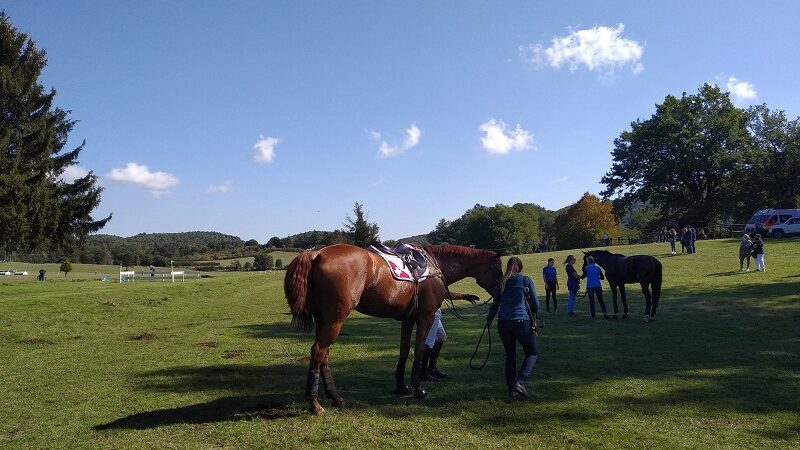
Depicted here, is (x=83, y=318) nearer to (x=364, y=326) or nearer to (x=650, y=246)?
(x=364, y=326)

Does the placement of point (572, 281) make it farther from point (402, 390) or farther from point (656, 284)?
point (402, 390)

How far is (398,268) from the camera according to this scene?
7402 mm


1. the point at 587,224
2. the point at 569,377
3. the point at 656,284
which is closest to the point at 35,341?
the point at 569,377

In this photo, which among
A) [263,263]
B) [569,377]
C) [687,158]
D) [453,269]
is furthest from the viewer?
[263,263]

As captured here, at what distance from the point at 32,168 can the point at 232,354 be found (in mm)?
19802

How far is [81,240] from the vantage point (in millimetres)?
27312

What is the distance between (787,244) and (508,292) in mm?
35948

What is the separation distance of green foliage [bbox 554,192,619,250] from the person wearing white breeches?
249 ft

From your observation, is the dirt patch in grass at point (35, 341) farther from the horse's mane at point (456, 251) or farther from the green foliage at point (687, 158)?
the green foliage at point (687, 158)

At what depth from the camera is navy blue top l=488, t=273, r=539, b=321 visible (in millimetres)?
7242

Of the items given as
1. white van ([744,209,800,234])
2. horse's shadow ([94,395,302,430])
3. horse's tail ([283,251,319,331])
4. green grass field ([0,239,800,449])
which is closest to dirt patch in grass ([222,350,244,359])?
green grass field ([0,239,800,449])

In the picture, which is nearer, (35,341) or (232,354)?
(232,354)

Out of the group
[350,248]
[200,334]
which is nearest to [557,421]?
[350,248]

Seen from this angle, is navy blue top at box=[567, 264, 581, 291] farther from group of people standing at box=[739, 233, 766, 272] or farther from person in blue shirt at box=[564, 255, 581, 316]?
group of people standing at box=[739, 233, 766, 272]
